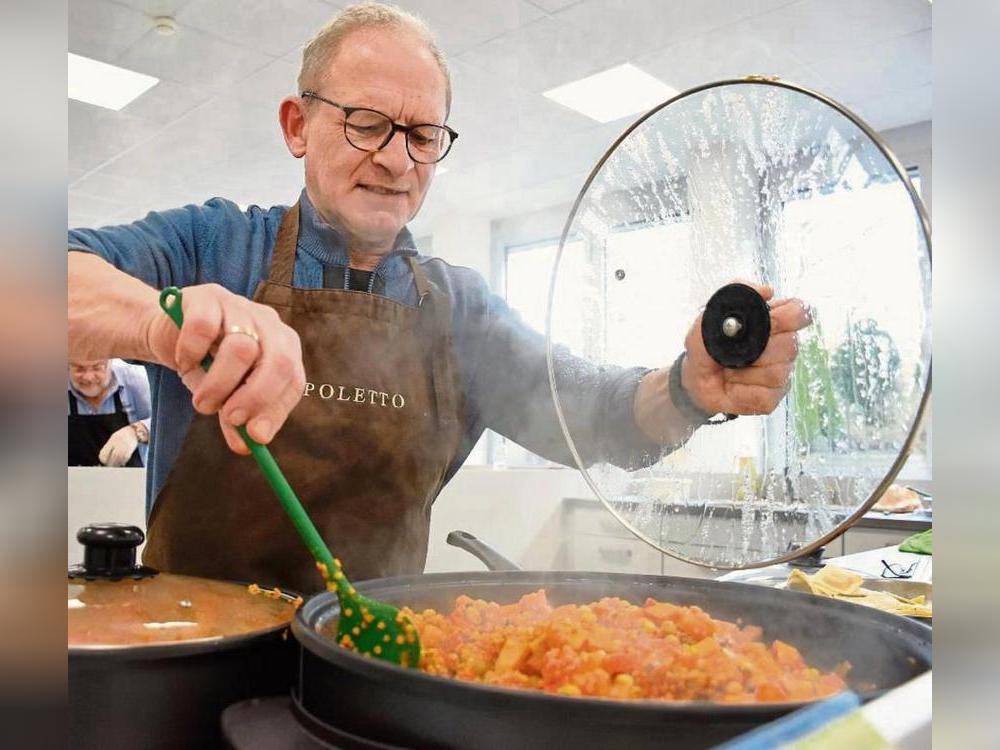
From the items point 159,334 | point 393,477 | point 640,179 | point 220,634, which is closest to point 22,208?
point 159,334

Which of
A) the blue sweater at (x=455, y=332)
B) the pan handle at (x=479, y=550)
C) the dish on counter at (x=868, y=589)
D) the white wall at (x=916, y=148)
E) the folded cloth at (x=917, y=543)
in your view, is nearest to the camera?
the blue sweater at (x=455, y=332)

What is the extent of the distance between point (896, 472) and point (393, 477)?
511mm

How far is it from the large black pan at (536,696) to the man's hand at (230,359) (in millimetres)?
Result: 167

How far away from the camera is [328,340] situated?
0.82m

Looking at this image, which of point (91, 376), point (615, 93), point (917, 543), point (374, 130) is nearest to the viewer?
point (91, 376)

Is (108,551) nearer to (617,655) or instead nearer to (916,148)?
(617,655)

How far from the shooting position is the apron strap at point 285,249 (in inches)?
32.1

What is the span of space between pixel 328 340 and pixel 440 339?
6.2 inches

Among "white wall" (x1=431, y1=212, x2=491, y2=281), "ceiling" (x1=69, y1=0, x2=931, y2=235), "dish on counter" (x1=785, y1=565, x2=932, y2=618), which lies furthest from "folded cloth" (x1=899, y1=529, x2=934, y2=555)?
"white wall" (x1=431, y1=212, x2=491, y2=281)

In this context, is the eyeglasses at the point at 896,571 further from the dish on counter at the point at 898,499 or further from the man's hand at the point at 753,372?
the man's hand at the point at 753,372

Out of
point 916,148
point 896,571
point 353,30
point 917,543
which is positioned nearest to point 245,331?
point 353,30

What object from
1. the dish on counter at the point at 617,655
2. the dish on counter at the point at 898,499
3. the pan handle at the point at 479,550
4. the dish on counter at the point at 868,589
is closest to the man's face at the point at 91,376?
the dish on counter at the point at 617,655

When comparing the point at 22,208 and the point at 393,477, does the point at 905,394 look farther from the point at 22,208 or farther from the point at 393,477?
the point at 22,208

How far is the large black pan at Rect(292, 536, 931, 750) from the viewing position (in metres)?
0.50
